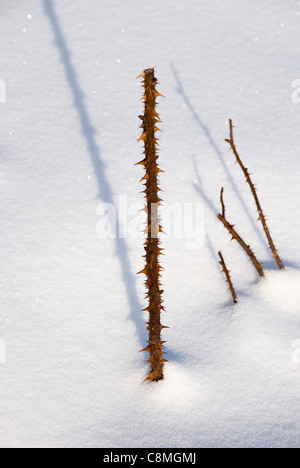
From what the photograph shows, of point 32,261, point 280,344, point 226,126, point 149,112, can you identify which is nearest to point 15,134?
point 32,261

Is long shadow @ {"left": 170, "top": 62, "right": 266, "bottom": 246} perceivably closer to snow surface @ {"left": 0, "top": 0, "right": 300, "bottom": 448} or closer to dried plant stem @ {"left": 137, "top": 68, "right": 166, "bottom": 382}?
snow surface @ {"left": 0, "top": 0, "right": 300, "bottom": 448}

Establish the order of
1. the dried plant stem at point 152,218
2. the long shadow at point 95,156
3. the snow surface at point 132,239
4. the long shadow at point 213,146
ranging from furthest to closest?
the long shadow at point 213,146 → the long shadow at point 95,156 → the snow surface at point 132,239 → the dried plant stem at point 152,218

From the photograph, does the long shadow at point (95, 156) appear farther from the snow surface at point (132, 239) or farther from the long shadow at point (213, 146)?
the long shadow at point (213, 146)

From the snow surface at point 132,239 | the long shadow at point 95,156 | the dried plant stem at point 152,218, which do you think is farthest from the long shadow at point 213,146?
the dried plant stem at point 152,218

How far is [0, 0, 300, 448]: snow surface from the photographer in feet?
8.46

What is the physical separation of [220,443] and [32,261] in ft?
5.12

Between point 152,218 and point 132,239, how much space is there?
1115 mm

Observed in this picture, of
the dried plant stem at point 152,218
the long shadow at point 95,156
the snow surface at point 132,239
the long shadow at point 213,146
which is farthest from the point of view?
the long shadow at point 213,146

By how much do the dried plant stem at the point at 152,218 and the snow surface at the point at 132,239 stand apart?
0.22m

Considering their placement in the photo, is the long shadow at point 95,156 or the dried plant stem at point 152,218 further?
the long shadow at point 95,156

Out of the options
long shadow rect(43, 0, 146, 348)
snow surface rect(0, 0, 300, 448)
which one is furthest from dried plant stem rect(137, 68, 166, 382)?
long shadow rect(43, 0, 146, 348)

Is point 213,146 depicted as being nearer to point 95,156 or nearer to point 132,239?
point 95,156

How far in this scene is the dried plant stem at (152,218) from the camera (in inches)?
85.2
